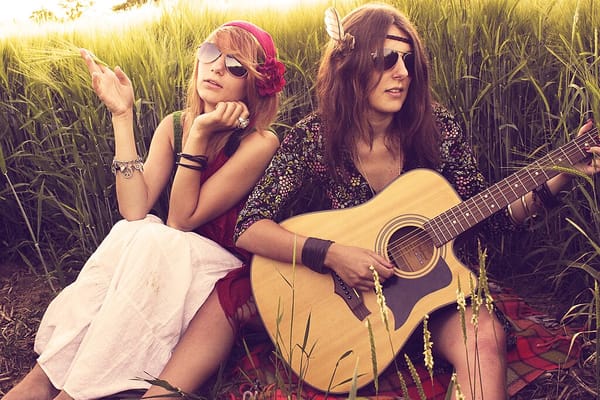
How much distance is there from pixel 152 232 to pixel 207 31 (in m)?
1.18

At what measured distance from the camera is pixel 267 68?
2.31 m

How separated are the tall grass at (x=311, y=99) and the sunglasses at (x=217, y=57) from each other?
1.25ft

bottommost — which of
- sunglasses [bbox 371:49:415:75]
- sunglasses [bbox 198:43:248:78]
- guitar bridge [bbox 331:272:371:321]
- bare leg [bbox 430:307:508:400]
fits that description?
bare leg [bbox 430:307:508:400]

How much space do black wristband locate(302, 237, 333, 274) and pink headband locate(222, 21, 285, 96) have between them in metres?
0.56

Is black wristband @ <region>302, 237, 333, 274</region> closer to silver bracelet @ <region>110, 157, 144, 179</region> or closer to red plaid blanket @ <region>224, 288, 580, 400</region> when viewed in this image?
red plaid blanket @ <region>224, 288, 580, 400</region>

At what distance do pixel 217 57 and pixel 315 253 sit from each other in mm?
731

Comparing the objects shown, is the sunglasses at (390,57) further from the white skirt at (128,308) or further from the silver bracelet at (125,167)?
the silver bracelet at (125,167)

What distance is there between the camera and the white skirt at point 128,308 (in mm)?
2088

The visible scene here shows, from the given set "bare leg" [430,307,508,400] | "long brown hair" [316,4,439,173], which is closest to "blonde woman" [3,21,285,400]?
"long brown hair" [316,4,439,173]

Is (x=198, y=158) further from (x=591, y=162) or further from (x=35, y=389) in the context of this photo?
(x=591, y=162)

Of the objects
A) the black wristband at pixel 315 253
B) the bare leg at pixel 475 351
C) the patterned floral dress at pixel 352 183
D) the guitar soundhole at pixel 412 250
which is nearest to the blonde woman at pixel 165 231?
the patterned floral dress at pixel 352 183

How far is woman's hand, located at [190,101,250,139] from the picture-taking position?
223 centimetres

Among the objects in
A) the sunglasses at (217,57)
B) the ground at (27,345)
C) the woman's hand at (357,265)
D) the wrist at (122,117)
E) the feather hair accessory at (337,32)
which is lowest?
the ground at (27,345)

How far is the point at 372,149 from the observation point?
2.30 meters
